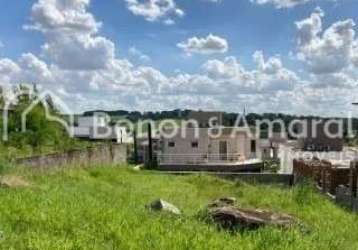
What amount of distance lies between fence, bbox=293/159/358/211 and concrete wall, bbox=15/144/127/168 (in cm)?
1061

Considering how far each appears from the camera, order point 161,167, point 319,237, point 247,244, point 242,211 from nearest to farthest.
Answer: point 247,244 → point 319,237 → point 242,211 → point 161,167

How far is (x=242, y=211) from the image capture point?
10.2m

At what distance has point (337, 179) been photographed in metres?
22.2

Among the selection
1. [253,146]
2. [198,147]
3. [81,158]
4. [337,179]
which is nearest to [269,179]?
[337,179]

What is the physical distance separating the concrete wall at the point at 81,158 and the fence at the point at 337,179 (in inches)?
418

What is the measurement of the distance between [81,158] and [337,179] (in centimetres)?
1141

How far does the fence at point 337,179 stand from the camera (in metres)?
18.7

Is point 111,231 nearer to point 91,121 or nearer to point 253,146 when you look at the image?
point 253,146

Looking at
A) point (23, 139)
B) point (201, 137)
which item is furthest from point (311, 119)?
point (23, 139)

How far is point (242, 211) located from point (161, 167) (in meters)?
34.1

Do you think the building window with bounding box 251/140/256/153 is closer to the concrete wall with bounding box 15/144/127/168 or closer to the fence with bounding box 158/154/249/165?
the fence with bounding box 158/154/249/165

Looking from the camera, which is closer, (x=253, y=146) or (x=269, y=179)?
(x=269, y=179)

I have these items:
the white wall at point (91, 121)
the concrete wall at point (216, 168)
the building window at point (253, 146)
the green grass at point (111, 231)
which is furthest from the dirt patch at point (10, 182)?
the white wall at point (91, 121)

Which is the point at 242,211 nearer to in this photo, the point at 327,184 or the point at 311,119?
the point at 327,184
